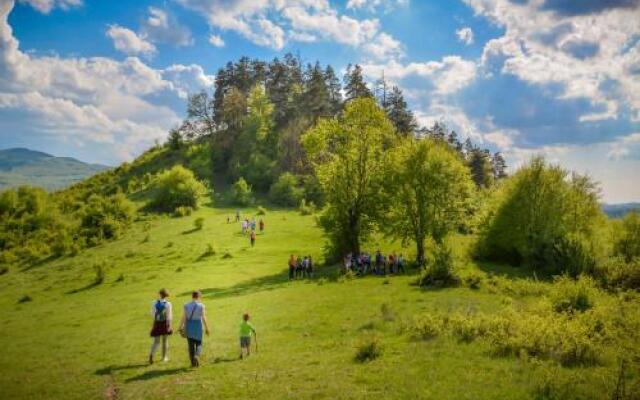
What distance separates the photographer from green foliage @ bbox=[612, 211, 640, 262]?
58.3 metres

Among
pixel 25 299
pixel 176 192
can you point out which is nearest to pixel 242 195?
pixel 176 192

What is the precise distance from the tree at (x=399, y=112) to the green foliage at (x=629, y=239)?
206ft

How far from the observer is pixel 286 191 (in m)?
100

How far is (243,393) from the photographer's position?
15.8 meters

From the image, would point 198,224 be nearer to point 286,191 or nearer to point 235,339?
point 286,191

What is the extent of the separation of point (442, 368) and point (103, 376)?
13163mm

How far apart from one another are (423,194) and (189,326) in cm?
3537

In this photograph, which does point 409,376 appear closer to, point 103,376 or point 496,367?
point 496,367

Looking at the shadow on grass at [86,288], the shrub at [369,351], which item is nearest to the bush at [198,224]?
the shadow on grass at [86,288]

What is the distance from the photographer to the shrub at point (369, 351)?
19.1 meters

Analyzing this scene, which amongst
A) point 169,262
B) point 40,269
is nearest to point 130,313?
point 169,262

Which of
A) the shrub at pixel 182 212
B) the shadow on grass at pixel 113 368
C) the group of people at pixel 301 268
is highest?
the shrub at pixel 182 212

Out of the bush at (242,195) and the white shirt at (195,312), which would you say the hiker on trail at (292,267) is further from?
the bush at (242,195)

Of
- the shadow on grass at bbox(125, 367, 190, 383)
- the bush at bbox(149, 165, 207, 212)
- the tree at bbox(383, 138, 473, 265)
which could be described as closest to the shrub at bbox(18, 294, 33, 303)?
the shadow on grass at bbox(125, 367, 190, 383)
